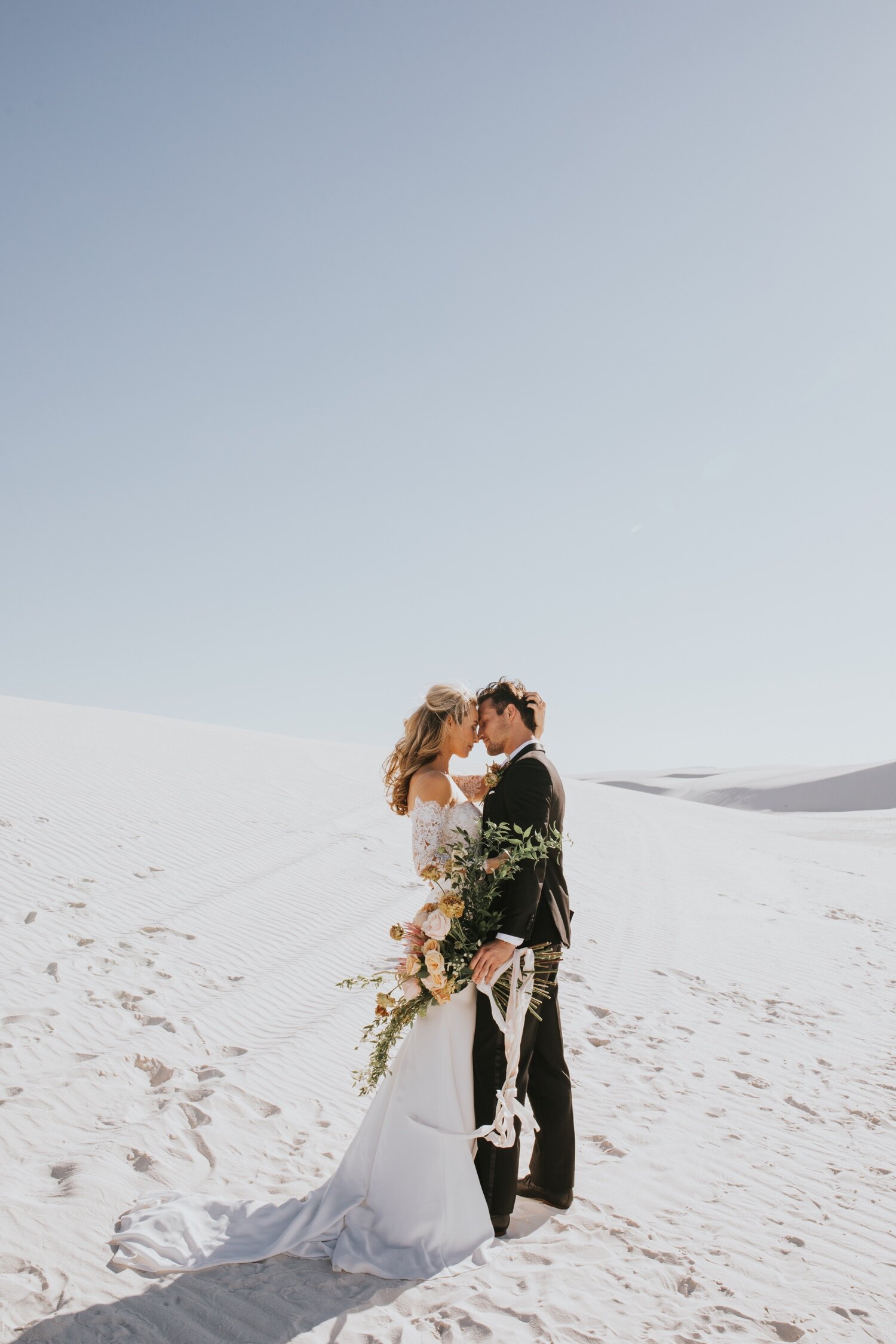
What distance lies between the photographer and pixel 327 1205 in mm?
3418

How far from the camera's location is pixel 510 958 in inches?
136

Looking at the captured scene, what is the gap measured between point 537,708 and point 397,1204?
2206 millimetres

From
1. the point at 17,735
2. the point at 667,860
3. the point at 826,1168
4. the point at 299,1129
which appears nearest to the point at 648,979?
the point at 826,1168

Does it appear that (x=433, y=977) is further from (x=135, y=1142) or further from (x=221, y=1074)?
(x=221, y=1074)

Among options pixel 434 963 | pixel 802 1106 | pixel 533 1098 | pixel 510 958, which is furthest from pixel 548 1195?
pixel 802 1106

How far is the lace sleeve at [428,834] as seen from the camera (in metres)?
3.55

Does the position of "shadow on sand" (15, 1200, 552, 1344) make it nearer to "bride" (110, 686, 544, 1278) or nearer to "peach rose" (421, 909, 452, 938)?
"bride" (110, 686, 544, 1278)

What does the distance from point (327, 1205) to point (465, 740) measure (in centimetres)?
209

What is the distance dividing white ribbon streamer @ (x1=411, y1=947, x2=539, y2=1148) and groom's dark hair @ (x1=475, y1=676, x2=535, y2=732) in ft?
3.45

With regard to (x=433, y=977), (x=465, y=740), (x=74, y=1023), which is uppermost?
(x=465, y=740)

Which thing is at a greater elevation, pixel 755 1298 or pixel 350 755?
pixel 350 755

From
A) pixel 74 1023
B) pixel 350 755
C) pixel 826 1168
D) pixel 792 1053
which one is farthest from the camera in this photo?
pixel 350 755

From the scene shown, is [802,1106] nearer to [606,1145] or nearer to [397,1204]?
[606,1145]

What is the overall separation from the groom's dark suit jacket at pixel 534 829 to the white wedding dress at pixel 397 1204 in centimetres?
19
